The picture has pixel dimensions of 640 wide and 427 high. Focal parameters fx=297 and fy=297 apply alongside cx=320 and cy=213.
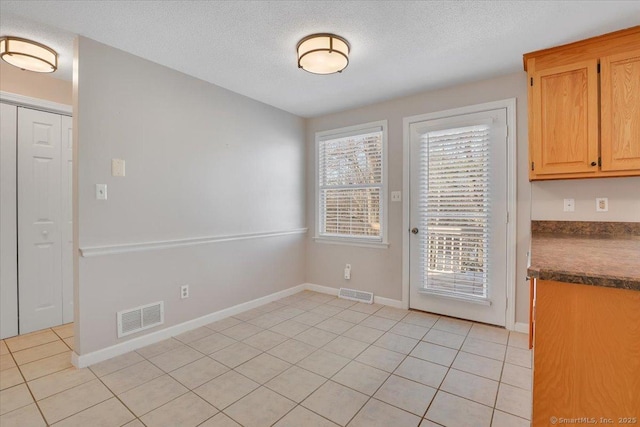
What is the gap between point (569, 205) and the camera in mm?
2459

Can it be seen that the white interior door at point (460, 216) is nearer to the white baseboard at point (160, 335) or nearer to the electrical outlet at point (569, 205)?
the electrical outlet at point (569, 205)

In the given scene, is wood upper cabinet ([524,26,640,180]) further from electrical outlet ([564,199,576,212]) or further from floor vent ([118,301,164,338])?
floor vent ([118,301,164,338])

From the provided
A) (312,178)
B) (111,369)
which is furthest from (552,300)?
(312,178)

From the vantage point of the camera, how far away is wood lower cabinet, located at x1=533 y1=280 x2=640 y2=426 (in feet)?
3.00

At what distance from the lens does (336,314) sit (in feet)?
10.5

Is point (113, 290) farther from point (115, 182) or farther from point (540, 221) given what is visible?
point (540, 221)

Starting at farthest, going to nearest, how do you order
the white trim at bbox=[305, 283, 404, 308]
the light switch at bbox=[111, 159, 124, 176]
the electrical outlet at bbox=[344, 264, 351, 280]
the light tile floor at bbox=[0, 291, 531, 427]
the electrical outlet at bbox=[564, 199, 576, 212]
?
the electrical outlet at bbox=[344, 264, 351, 280] → the white trim at bbox=[305, 283, 404, 308] → the electrical outlet at bbox=[564, 199, 576, 212] → the light switch at bbox=[111, 159, 124, 176] → the light tile floor at bbox=[0, 291, 531, 427]

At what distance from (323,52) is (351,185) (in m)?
1.84

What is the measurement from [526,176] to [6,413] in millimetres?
4000

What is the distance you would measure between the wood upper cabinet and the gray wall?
266cm

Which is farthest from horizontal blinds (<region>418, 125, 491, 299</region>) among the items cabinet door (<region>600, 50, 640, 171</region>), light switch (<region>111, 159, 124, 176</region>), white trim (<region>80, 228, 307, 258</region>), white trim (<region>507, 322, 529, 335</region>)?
light switch (<region>111, 159, 124, 176</region>)

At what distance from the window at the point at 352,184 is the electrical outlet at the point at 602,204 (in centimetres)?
184

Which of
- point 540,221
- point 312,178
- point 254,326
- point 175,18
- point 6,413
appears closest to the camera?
point 6,413

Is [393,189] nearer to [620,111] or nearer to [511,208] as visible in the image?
[511,208]
